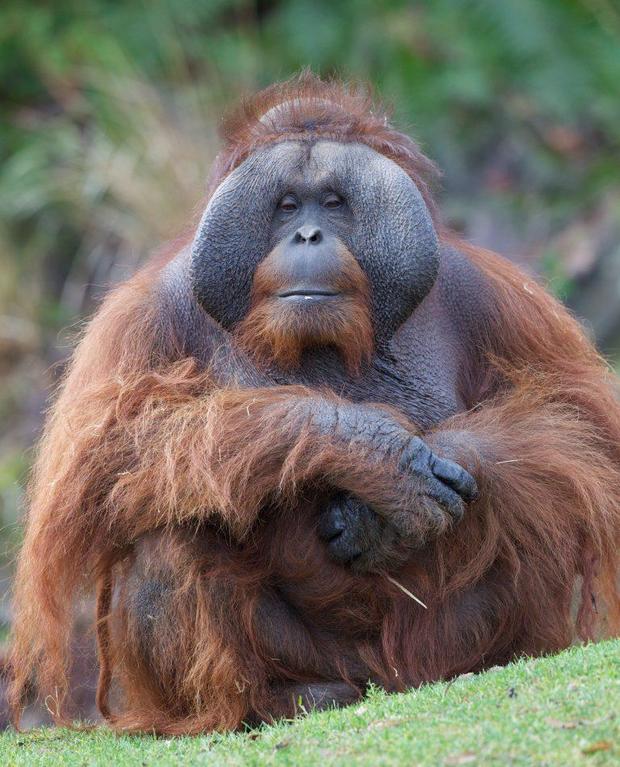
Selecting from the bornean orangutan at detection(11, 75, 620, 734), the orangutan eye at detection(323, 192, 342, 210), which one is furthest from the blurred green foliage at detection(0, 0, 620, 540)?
the orangutan eye at detection(323, 192, 342, 210)

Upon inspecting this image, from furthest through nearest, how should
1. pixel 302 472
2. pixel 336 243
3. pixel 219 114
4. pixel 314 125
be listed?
pixel 219 114
pixel 314 125
pixel 336 243
pixel 302 472

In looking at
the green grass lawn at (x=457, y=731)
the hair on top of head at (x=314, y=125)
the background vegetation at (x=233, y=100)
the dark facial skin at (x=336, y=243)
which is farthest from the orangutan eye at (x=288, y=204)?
the background vegetation at (x=233, y=100)

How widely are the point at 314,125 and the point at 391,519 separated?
127 centimetres

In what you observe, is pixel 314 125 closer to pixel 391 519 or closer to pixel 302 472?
pixel 302 472

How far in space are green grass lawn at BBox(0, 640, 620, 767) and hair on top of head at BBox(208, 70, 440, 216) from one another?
5.33 ft

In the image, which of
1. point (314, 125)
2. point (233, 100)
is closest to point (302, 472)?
point (314, 125)

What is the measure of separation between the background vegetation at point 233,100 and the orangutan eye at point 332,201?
4.30 meters

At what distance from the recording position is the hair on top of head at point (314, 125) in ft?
12.9

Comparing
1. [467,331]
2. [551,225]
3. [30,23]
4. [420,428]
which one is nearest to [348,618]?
[420,428]

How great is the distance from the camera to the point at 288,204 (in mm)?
3805

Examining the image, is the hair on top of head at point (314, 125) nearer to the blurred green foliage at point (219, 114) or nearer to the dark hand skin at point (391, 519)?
the dark hand skin at point (391, 519)

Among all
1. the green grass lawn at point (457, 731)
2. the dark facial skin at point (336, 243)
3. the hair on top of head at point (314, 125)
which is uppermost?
the hair on top of head at point (314, 125)

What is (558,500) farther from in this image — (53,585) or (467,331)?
(53,585)

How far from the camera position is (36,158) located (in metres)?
8.98
